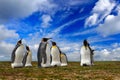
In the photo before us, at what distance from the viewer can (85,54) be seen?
38.5m

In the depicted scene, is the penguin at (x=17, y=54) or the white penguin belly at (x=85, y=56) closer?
the penguin at (x=17, y=54)

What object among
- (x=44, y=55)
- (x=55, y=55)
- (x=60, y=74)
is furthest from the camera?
(x=55, y=55)

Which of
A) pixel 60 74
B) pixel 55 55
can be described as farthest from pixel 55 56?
pixel 60 74

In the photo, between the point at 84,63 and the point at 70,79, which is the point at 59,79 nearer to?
the point at 70,79

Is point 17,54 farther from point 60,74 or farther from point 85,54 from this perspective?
point 60,74

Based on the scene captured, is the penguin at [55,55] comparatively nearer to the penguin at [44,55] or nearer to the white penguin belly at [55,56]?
the white penguin belly at [55,56]

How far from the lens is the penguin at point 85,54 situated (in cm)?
3831

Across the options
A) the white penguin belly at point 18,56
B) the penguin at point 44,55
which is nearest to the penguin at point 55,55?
the penguin at point 44,55

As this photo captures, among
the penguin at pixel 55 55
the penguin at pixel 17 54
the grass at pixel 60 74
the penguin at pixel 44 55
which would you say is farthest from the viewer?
the penguin at pixel 55 55

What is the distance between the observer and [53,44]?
3938 cm

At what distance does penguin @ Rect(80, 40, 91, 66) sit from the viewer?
38.3 meters

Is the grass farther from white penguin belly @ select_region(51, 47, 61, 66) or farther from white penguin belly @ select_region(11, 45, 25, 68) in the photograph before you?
white penguin belly @ select_region(51, 47, 61, 66)

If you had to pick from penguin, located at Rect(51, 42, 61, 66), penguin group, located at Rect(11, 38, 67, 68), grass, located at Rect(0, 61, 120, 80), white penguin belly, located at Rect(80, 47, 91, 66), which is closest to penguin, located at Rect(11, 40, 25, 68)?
penguin group, located at Rect(11, 38, 67, 68)

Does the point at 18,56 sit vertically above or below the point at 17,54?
below
